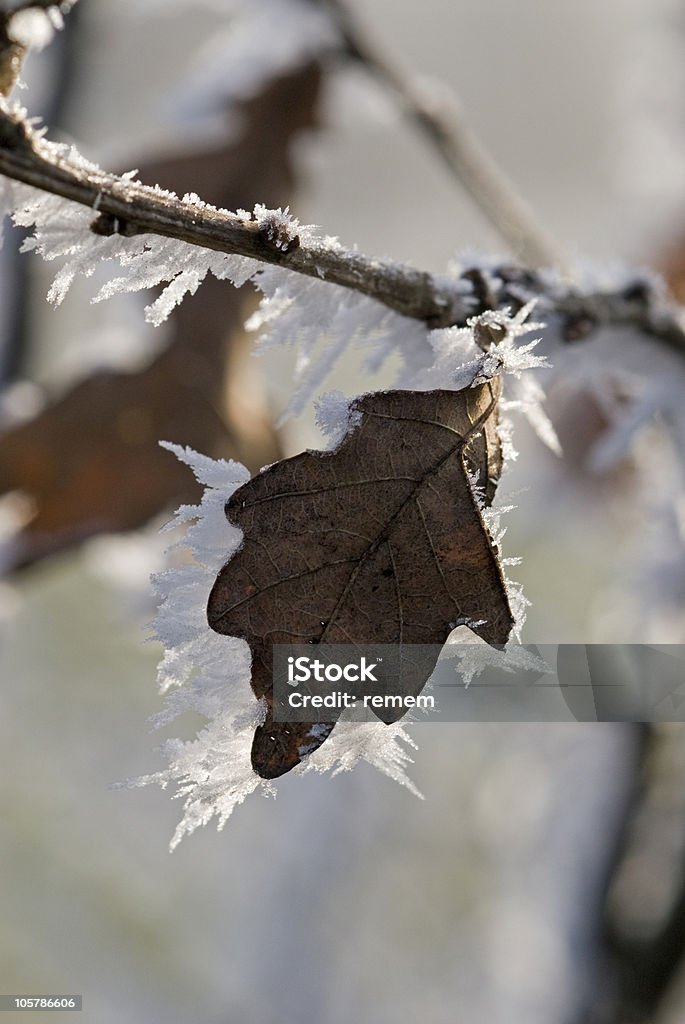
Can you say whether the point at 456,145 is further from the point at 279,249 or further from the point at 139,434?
the point at 279,249

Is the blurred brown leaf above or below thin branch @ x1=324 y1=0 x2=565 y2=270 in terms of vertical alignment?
below

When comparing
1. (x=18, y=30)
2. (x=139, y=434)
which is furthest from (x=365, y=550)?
(x=139, y=434)

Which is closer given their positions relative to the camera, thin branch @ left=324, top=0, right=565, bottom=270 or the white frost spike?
the white frost spike

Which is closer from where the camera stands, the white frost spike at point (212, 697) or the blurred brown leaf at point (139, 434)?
the white frost spike at point (212, 697)

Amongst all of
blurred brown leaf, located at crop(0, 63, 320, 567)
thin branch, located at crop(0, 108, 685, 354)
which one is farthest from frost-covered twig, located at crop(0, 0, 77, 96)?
blurred brown leaf, located at crop(0, 63, 320, 567)

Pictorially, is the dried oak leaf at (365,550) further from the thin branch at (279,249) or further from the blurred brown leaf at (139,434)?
the blurred brown leaf at (139,434)

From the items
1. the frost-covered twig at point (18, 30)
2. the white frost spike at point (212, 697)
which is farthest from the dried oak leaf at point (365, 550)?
the frost-covered twig at point (18, 30)

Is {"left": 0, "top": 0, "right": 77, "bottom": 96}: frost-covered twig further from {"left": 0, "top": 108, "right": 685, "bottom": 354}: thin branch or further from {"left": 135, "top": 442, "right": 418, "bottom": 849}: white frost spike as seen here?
{"left": 135, "top": 442, "right": 418, "bottom": 849}: white frost spike
